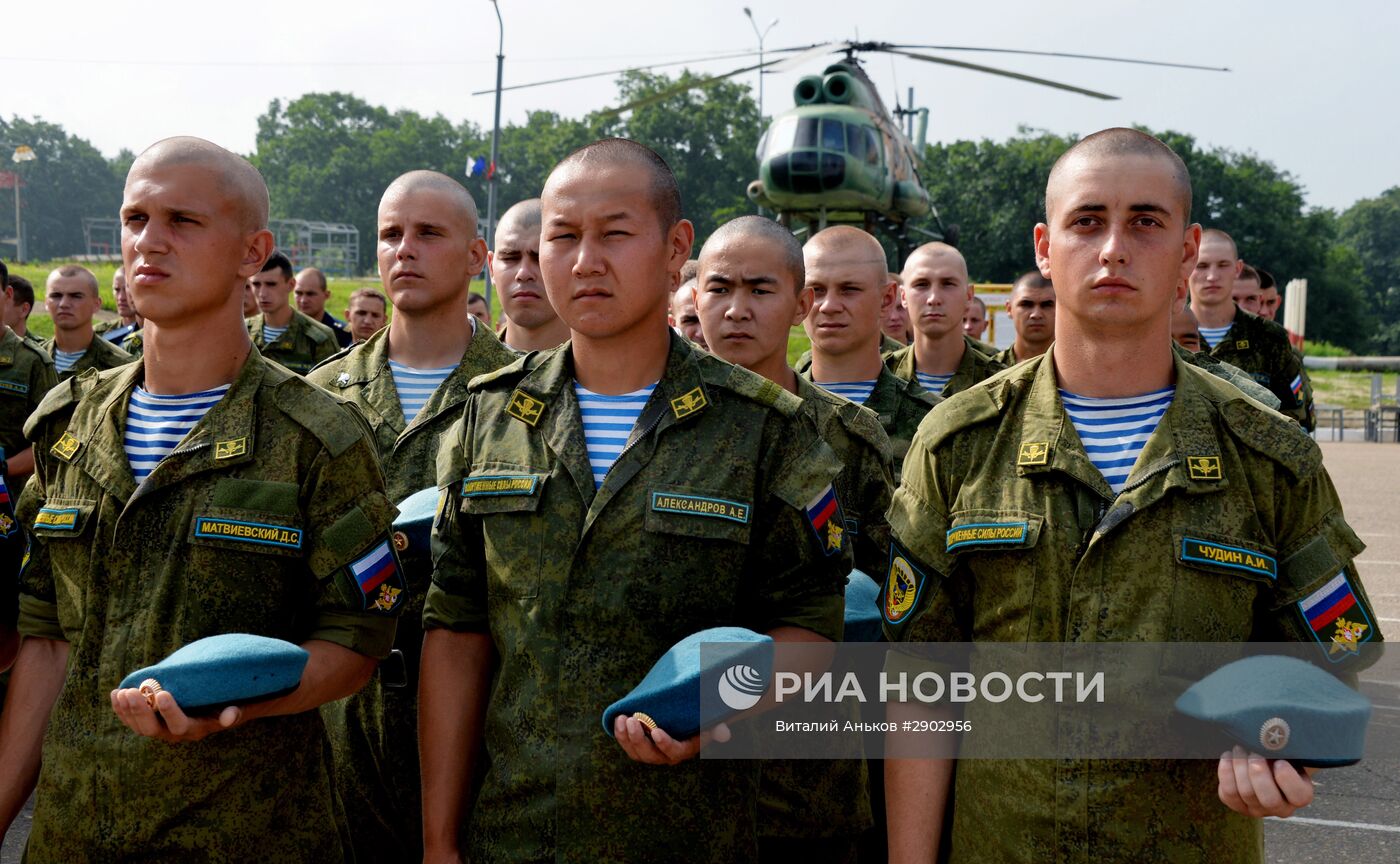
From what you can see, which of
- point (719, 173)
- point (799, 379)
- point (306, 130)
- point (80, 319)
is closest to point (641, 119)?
point (719, 173)

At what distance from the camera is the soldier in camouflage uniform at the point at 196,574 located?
2262 mm

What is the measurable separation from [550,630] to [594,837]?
385 mm

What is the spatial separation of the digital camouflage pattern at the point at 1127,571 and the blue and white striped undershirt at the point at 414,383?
6.94 ft

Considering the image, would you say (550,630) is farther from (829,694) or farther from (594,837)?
(829,694)

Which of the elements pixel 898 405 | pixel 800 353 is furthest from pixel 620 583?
pixel 800 353

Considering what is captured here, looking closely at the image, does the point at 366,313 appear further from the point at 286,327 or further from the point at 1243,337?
the point at 1243,337

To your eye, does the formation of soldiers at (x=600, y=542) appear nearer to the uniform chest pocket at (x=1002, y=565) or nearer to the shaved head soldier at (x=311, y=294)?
the uniform chest pocket at (x=1002, y=565)

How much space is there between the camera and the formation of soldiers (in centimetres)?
215

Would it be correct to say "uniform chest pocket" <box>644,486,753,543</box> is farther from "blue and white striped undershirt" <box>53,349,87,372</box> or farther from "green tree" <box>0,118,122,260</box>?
"green tree" <box>0,118,122,260</box>

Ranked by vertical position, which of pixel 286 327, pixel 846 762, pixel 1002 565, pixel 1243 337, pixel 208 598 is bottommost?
pixel 846 762

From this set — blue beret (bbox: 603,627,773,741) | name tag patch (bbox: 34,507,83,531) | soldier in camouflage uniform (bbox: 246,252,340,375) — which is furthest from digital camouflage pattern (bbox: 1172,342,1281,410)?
soldier in camouflage uniform (bbox: 246,252,340,375)

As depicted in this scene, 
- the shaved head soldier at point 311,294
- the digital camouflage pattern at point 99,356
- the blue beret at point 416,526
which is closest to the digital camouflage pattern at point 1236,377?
the blue beret at point 416,526

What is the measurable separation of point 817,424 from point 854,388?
229 cm

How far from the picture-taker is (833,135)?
20.6 metres
